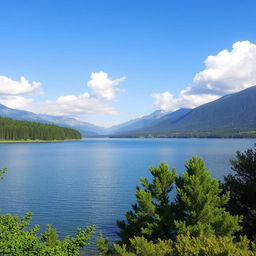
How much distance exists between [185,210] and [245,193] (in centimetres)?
928

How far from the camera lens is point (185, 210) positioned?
3331 centimetres

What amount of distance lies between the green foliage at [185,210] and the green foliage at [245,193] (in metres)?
4.41

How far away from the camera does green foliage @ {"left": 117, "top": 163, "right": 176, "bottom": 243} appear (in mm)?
32781

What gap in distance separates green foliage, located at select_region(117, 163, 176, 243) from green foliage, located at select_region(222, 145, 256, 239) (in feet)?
29.5

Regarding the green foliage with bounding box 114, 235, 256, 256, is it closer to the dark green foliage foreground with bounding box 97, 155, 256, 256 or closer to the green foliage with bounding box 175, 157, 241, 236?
the dark green foliage foreground with bounding box 97, 155, 256, 256

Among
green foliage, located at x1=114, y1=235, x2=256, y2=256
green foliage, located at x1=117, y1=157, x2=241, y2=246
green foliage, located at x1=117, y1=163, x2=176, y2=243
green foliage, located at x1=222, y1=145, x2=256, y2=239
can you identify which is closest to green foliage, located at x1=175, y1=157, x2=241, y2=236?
green foliage, located at x1=117, y1=157, x2=241, y2=246

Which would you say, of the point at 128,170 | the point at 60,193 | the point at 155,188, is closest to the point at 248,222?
the point at 155,188

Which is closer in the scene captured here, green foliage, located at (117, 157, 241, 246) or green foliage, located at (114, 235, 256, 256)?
green foliage, located at (114, 235, 256, 256)

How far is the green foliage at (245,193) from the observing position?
35875mm

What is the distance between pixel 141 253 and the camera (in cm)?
2519

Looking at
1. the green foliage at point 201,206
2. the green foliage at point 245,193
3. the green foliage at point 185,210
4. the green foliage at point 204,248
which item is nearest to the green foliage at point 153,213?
the green foliage at point 185,210

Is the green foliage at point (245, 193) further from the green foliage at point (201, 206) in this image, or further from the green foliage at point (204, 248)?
the green foliage at point (204, 248)

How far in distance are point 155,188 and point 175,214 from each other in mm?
3504

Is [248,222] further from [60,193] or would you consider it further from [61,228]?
[60,193]
